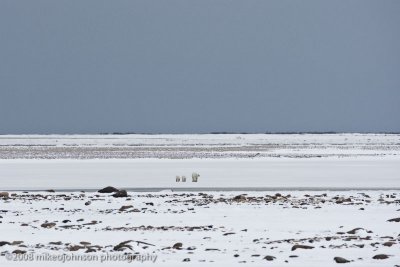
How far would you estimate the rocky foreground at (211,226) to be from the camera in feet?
47.9

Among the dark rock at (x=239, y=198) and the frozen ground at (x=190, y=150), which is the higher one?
the dark rock at (x=239, y=198)

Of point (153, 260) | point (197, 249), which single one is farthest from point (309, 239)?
point (153, 260)

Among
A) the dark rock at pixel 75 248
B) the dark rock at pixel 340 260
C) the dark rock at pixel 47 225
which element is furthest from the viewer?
the dark rock at pixel 47 225

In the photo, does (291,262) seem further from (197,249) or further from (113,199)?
(113,199)

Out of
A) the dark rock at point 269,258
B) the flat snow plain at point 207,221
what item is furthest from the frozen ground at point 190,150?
the dark rock at point 269,258

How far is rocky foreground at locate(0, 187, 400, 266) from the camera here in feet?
47.9

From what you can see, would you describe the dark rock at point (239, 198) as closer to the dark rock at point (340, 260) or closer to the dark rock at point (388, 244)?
the dark rock at point (388, 244)

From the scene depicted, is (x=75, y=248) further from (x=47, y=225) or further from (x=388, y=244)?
(x=388, y=244)

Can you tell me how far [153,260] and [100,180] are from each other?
70.7 ft

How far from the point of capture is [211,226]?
18531 millimetres

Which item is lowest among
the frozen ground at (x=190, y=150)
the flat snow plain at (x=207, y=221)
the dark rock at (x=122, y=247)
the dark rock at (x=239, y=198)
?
the frozen ground at (x=190, y=150)

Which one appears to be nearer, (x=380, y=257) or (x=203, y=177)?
(x=380, y=257)

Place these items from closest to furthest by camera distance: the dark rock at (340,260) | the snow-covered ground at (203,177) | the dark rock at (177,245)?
the dark rock at (340,260) < the dark rock at (177,245) < the snow-covered ground at (203,177)

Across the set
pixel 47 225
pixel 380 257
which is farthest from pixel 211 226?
pixel 380 257
